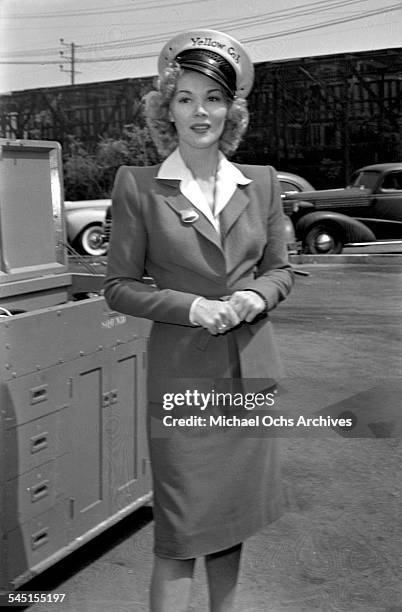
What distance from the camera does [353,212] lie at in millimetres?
2791

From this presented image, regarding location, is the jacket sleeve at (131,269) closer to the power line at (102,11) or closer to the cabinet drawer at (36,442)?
the power line at (102,11)

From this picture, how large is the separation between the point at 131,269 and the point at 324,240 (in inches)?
25.4

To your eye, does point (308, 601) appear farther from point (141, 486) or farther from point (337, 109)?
point (337, 109)

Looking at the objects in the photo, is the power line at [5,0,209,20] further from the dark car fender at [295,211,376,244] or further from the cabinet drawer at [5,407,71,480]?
the cabinet drawer at [5,407,71,480]

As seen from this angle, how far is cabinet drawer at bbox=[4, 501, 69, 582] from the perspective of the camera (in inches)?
107

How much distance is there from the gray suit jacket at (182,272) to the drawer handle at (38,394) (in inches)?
21.5

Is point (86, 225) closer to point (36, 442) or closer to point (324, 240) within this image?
point (36, 442)

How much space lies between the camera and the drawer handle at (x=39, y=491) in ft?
9.11

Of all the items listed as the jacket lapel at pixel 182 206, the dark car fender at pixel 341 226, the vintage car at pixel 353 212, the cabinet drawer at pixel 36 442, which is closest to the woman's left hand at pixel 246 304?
the jacket lapel at pixel 182 206

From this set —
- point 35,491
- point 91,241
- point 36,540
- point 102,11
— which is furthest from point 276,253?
point 91,241

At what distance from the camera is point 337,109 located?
8.07 ft

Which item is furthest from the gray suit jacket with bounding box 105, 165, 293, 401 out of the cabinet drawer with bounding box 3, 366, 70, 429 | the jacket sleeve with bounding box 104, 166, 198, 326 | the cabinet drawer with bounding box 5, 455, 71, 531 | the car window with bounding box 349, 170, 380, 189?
the cabinet drawer with bounding box 5, 455, 71, 531

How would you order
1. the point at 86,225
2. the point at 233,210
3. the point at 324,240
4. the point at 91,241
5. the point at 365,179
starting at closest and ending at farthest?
the point at 233,210 < the point at 365,179 < the point at 324,240 < the point at 86,225 < the point at 91,241

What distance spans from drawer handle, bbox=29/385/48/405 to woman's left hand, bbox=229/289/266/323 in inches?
30.2
